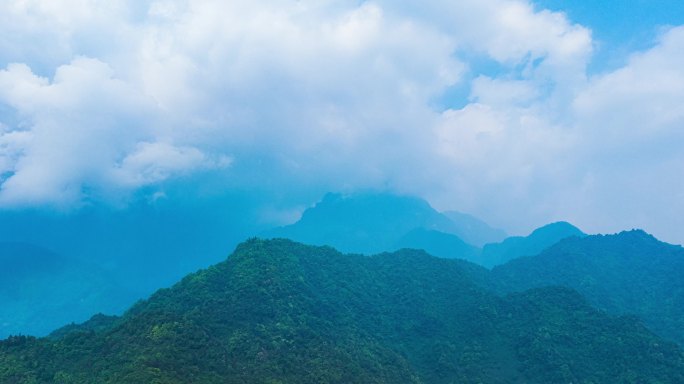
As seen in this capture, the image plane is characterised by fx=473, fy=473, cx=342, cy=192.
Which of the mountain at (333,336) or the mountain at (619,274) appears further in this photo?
the mountain at (619,274)

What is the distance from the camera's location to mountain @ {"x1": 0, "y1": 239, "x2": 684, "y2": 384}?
5050 cm

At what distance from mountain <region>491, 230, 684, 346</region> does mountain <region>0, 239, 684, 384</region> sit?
72.3 ft

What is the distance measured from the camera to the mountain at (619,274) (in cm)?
9675

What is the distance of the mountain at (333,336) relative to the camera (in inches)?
1988

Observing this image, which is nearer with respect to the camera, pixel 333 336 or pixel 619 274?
pixel 333 336

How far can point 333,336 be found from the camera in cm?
6756

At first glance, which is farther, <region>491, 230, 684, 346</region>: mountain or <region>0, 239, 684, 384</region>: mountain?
<region>491, 230, 684, 346</region>: mountain

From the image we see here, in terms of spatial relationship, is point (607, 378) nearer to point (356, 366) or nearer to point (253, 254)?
point (356, 366)

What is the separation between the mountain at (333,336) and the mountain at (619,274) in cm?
2205

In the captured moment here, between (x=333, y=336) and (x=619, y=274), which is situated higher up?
(x=619, y=274)

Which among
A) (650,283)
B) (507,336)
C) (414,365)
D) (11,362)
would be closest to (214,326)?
(11,362)

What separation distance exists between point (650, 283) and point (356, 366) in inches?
3307

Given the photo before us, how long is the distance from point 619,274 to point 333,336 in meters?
84.7

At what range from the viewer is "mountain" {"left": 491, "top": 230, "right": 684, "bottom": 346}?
96.8 m
